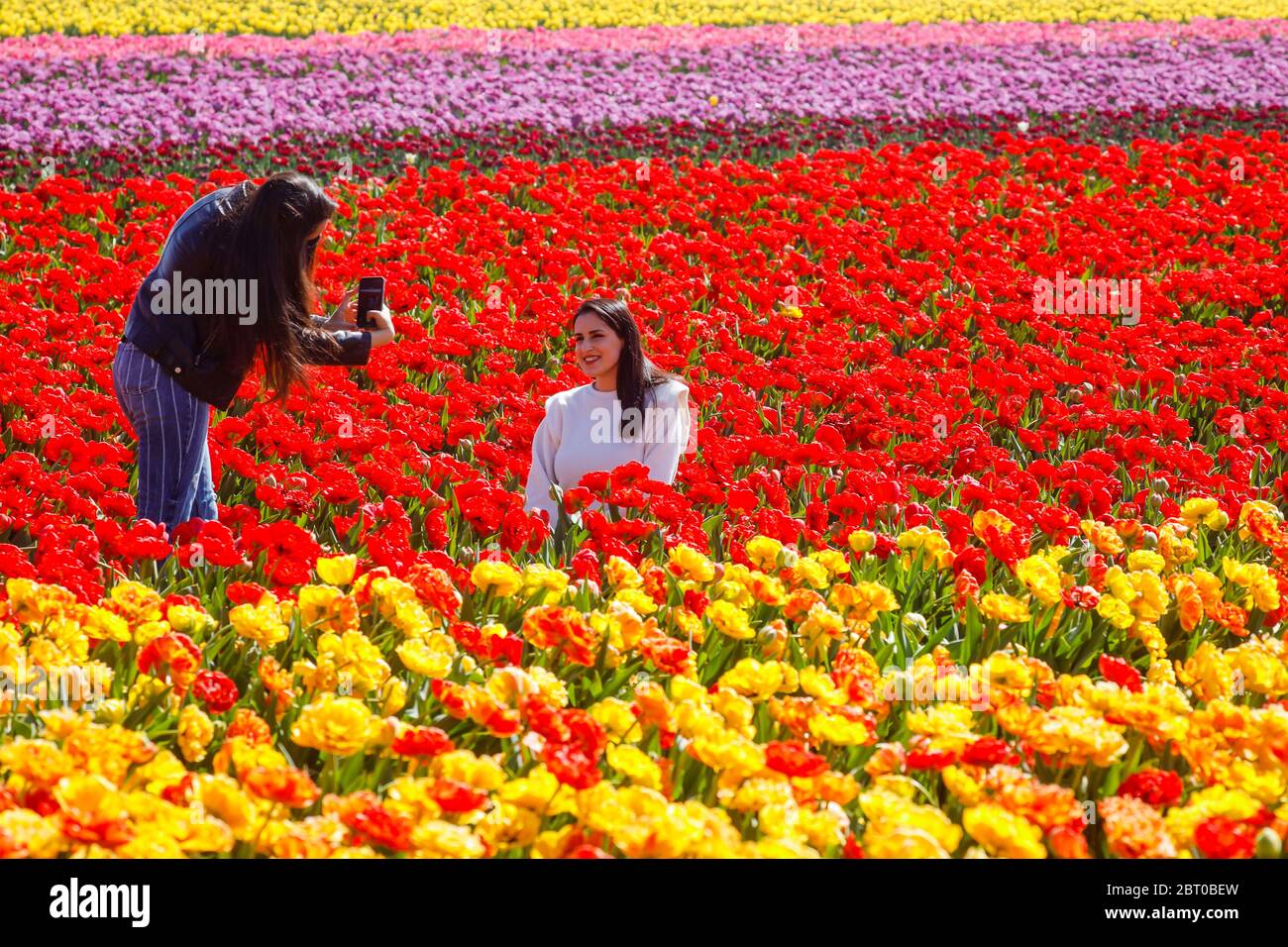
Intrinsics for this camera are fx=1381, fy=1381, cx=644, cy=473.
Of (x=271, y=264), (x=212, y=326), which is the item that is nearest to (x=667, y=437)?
(x=271, y=264)

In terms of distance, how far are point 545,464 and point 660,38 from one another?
15.3 meters

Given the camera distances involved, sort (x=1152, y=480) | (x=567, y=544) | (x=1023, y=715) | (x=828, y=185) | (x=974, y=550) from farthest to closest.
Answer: (x=828, y=185)
(x=1152, y=480)
(x=567, y=544)
(x=974, y=550)
(x=1023, y=715)

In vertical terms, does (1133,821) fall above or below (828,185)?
below

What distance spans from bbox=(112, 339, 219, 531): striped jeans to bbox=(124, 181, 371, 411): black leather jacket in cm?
5

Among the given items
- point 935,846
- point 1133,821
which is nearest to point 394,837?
point 935,846

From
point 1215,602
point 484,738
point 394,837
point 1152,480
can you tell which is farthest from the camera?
point 1152,480

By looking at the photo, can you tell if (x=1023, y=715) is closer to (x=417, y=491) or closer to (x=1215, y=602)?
(x=1215, y=602)

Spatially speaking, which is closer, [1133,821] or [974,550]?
[1133,821]

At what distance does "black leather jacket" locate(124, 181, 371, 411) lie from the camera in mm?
4195

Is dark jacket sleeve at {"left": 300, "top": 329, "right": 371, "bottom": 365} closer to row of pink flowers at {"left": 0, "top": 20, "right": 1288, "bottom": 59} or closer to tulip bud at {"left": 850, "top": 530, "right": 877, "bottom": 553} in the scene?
tulip bud at {"left": 850, "top": 530, "right": 877, "bottom": 553}

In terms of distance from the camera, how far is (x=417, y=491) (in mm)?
4242

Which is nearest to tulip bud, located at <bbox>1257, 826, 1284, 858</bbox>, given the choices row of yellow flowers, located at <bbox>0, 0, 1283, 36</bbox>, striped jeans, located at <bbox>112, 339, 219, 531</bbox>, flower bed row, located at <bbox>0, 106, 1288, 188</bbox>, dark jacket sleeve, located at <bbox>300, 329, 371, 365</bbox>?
dark jacket sleeve, located at <bbox>300, 329, 371, 365</bbox>

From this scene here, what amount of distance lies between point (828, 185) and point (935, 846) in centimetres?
821

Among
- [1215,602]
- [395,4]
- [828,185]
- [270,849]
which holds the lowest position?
[270,849]
